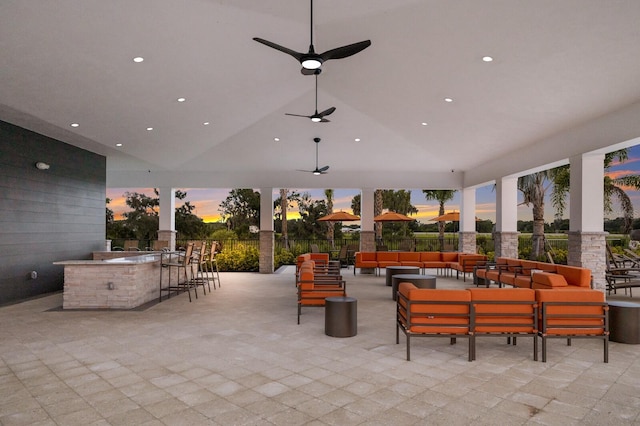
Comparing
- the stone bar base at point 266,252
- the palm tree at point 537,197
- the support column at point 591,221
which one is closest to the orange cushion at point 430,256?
the palm tree at point 537,197

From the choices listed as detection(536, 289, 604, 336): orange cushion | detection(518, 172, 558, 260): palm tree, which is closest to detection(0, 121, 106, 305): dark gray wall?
detection(536, 289, 604, 336): orange cushion

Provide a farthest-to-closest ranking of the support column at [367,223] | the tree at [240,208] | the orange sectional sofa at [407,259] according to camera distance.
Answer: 1. the tree at [240,208]
2. the support column at [367,223]
3. the orange sectional sofa at [407,259]

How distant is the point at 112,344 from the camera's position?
544 centimetres

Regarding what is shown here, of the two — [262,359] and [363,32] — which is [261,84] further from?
[262,359]

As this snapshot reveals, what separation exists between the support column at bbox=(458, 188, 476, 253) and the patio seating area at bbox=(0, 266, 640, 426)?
9436 millimetres

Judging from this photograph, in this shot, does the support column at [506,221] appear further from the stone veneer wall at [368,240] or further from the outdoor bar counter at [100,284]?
the outdoor bar counter at [100,284]

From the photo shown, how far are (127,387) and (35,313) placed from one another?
4656mm

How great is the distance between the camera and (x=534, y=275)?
779 centimetres

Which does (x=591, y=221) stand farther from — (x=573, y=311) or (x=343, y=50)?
(x=343, y=50)

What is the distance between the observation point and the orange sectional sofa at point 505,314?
4.83 m

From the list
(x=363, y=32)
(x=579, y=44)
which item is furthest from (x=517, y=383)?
(x=363, y=32)

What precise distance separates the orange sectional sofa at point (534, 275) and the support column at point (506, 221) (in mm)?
1787

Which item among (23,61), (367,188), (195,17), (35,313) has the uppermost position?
(195,17)

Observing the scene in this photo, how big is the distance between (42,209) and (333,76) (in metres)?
6.92
